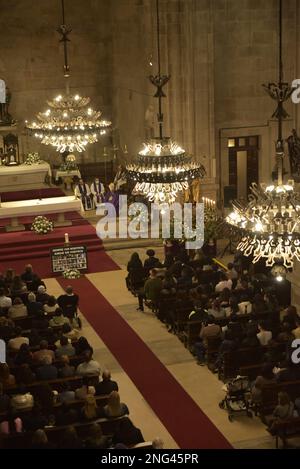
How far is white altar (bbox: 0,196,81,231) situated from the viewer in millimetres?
26516

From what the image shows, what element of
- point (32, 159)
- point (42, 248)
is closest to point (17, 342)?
point (42, 248)

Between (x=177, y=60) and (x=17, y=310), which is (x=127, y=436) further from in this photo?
(x=177, y=60)

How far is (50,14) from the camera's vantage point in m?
32.3

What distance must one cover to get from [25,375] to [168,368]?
10.9 ft

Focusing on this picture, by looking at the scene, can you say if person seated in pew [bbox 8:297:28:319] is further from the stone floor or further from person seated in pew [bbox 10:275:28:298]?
the stone floor

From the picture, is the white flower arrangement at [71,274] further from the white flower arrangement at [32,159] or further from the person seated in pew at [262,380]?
the person seated in pew at [262,380]

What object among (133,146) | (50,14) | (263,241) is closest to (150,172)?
(263,241)

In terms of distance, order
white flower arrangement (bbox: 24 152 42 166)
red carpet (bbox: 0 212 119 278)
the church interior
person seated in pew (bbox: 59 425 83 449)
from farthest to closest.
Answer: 1. white flower arrangement (bbox: 24 152 42 166)
2. red carpet (bbox: 0 212 119 278)
3. the church interior
4. person seated in pew (bbox: 59 425 83 449)

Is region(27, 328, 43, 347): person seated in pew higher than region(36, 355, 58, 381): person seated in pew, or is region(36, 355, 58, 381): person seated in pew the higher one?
region(27, 328, 43, 347): person seated in pew

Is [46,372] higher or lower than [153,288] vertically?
lower

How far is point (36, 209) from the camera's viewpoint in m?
26.9

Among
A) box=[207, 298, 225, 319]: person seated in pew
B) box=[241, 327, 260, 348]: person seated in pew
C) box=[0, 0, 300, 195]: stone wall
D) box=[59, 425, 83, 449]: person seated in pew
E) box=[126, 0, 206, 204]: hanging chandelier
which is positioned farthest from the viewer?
box=[0, 0, 300, 195]: stone wall

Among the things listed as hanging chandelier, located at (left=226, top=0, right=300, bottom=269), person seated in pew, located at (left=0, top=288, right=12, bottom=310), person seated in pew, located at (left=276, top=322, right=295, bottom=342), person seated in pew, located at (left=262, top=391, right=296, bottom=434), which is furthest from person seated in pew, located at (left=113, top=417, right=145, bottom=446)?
person seated in pew, located at (left=0, top=288, right=12, bottom=310)

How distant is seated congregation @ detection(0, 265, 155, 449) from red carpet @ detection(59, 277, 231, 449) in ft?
2.71
